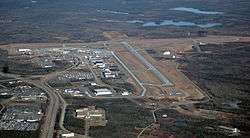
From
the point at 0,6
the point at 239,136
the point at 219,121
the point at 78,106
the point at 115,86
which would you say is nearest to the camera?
the point at 239,136

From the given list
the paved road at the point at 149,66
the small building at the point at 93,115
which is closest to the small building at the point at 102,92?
the small building at the point at 93,115

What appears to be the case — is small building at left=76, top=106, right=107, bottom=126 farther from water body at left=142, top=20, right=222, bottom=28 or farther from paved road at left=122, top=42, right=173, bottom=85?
water body at left=142, top=20, right=222, bottom=28

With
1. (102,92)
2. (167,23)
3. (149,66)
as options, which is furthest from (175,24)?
(102,92)

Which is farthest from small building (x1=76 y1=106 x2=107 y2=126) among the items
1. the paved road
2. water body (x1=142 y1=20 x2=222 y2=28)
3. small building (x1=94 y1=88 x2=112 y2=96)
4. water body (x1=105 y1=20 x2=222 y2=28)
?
water body (x1=105 y1=20 x2=222 y2=28)

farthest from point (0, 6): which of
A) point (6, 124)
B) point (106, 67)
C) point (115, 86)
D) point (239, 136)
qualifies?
point (239, 136)

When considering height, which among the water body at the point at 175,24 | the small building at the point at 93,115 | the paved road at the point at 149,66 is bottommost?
the water body at the point at 175,24

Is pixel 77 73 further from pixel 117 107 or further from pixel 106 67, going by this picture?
pixel 117 107

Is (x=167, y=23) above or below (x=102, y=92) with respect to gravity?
below

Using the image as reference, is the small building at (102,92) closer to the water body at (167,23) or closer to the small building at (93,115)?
the small building at (93,115)

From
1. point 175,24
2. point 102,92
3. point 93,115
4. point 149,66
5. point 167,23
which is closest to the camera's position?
point 93,115

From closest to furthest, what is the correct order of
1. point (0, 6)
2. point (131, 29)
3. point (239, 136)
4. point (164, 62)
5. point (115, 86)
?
point (239, 136)
point (115, 86)
point (164, 62)
point (131, 29)
point (0, 6)

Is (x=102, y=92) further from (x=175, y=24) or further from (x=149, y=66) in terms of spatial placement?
(x=175, y=24)
